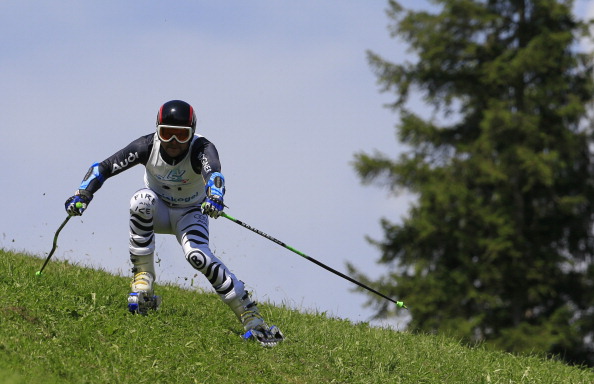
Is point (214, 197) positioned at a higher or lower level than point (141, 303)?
higher

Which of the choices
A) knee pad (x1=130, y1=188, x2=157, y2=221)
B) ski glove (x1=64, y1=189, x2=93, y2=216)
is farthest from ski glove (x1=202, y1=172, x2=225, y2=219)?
ski glove (x1=64, y1=189, x2=93, y2=216)

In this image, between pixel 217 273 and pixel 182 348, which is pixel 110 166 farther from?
pixel 182 348

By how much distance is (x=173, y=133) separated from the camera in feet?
33.4

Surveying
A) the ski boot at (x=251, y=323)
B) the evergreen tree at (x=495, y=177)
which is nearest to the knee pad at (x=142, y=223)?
the ski boot at (x=251, y=323)

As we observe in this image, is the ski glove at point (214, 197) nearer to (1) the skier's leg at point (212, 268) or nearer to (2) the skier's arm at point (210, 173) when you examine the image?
(2) the skier's arm at point (210, 173)

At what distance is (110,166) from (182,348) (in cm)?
252

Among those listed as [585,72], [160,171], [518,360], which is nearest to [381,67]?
[585,72]

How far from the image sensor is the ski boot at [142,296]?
34.2ft

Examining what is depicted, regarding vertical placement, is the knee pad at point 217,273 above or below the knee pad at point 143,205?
below

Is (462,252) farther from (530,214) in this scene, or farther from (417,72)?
(417,72)

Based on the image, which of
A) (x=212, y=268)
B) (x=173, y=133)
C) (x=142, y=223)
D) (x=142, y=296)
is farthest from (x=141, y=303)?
(x=173, y=133)

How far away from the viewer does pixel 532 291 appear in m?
27.5

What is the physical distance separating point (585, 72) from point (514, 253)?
703 cm

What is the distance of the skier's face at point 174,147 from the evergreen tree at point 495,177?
17.9 m
